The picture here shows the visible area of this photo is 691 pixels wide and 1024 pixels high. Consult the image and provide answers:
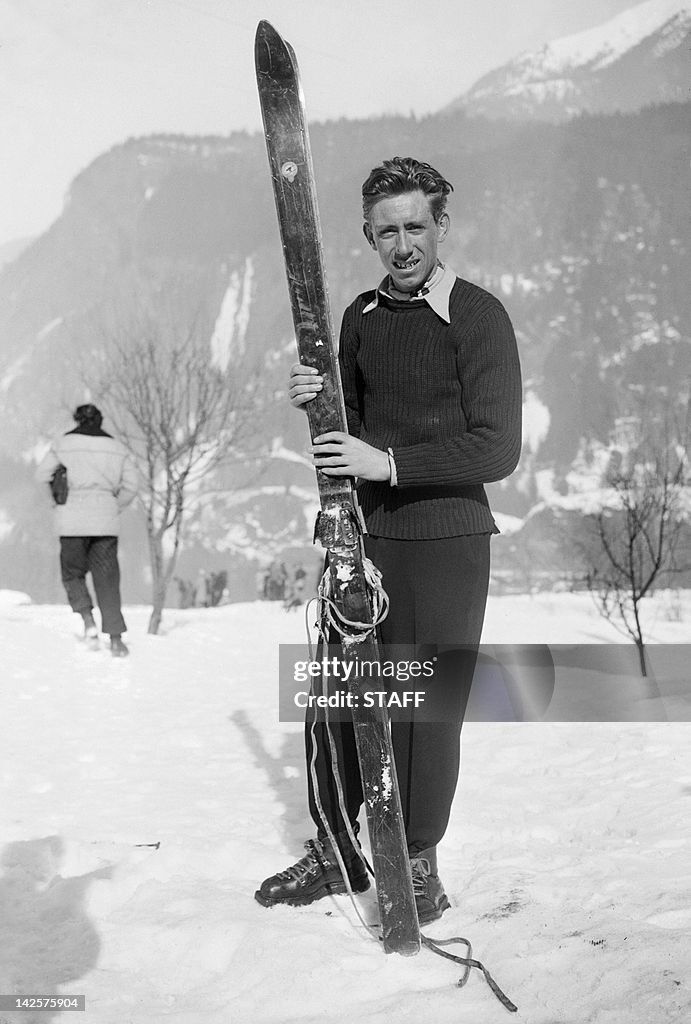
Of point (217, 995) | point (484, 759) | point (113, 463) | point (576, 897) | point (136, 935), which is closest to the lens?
point (217, 995)

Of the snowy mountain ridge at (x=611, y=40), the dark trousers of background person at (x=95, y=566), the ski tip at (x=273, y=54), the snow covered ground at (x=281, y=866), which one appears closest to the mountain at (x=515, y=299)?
the snowy mountain ridge at (x=611, y=40)

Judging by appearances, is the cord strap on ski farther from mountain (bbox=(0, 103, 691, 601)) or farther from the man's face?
mountain (bbox=(0, 103, 691, 601))

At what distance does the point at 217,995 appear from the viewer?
5.69 feet

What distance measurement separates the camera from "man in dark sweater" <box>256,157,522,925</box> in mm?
1937

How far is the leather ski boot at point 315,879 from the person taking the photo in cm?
212

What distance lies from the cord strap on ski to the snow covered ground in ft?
0.06

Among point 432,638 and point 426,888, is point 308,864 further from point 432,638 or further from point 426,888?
point 432,638

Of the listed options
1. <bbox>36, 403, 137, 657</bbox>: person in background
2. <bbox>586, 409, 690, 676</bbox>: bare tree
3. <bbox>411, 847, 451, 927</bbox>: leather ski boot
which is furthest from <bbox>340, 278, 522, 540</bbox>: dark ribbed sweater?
<bbox>586, 409, 690, 676</bbox>: bare tree

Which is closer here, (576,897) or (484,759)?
(576,897)

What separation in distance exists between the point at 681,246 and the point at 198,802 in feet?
165

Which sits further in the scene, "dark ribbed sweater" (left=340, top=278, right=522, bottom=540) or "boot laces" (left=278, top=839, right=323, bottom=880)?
"boot laces" (left=278, top=839, right=323, bottom=880)

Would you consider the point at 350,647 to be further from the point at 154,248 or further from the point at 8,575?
the point at 154,248

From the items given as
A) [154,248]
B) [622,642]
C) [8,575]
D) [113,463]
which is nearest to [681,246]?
[154,248]

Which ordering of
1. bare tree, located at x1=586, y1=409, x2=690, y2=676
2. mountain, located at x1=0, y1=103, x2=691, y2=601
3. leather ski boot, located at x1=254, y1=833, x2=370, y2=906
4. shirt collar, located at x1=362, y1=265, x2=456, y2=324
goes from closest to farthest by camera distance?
shirt collar, located at x1=362, y1=265, x2=456, y2=324 < leather ski boot, located at x1=254, y1=833, x2=370, y2=906 < bare tree, located at x1=586, y1=409, x2=690, y2=676 < mountain, located at x1=0, y1=103, x2=691, y2=601
